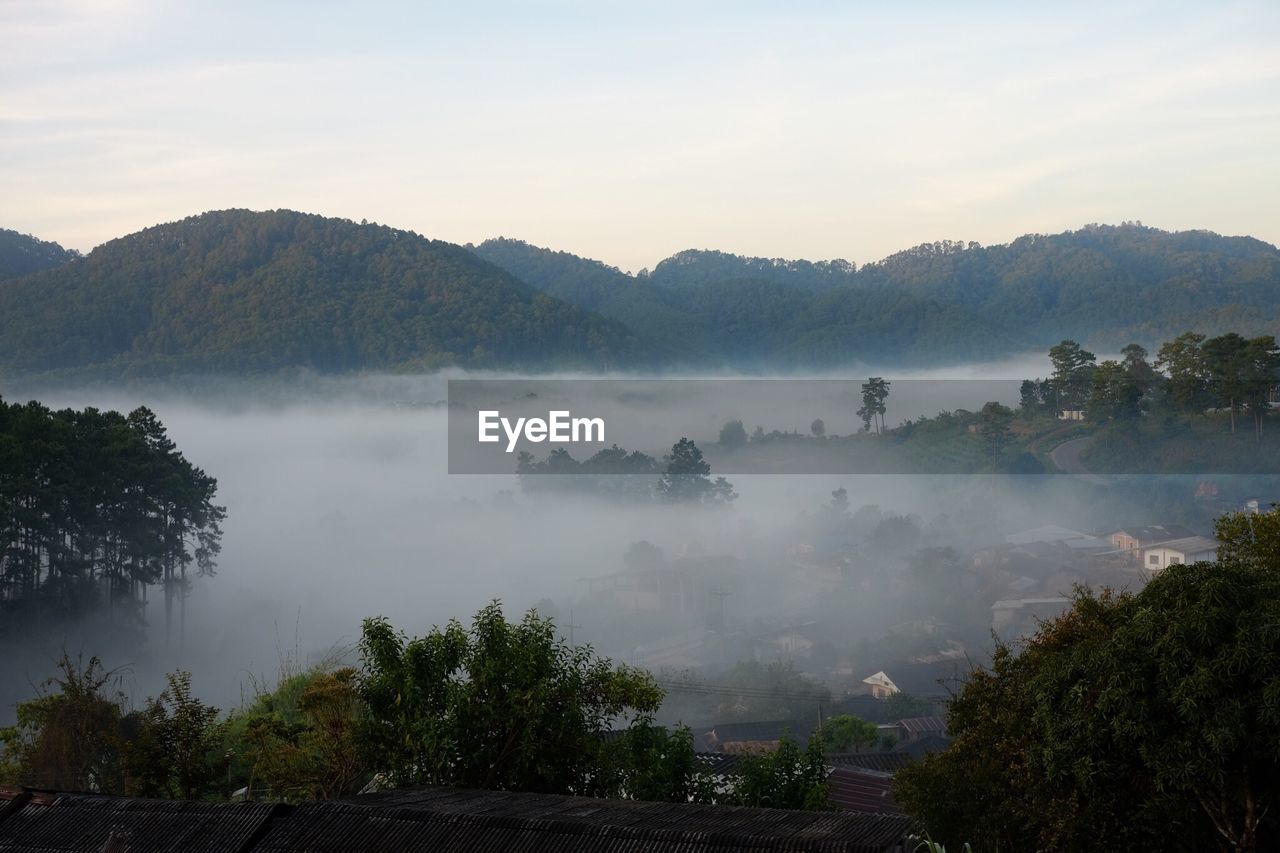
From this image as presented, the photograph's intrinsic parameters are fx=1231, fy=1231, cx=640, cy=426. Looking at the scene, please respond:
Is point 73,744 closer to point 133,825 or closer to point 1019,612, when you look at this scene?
point 133,825

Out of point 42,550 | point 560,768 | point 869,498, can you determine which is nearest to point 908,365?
point 869,498

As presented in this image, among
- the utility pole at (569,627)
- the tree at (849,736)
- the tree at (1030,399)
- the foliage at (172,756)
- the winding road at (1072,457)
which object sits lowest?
the utility pole at (569,627)

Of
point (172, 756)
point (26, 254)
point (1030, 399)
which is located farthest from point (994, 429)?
point (26, 254)

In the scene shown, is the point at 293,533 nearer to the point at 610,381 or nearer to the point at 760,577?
the point at 760,577

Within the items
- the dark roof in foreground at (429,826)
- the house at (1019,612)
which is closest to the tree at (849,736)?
the dark roof in foreground at (429,826)

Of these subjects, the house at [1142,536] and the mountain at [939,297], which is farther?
the mountain at [939,297]

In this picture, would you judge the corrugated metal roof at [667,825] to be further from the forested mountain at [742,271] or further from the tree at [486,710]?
the forested mountain at [742,271]

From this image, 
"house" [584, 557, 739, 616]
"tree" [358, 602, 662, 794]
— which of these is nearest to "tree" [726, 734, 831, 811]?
"tree" [358, 602, 662, 794]
